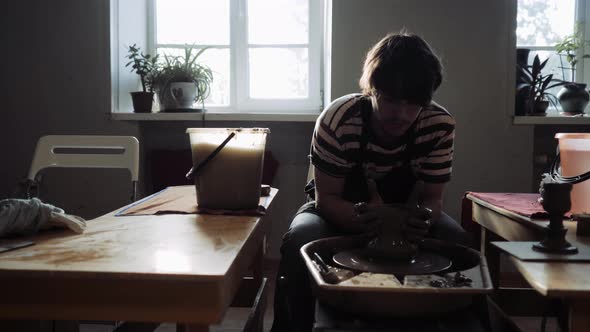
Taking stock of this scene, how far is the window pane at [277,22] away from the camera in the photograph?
9.77 feet

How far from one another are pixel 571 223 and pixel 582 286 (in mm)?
515

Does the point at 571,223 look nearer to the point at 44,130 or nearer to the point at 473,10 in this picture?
the point at 473,10

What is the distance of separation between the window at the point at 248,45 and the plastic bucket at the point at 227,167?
168 cm

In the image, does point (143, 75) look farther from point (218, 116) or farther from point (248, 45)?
point (248, 45)

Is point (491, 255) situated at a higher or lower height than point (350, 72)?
lower

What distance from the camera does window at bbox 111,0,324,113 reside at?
2.98m

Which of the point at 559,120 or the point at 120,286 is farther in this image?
the point at 559,120

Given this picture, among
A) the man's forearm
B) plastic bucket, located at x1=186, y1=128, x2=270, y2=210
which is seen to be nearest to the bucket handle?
plastic bucket, located at x1=186, y1=128, x2=270, y2=210

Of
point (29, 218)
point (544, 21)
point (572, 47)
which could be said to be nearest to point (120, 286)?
point (29, 218)

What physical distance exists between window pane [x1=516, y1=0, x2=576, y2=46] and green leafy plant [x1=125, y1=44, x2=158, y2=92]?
207cm

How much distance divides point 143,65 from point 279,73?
77 cm

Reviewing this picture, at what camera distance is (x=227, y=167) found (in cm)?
133

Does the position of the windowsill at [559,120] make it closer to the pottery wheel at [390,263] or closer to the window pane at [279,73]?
the window pane at [279,73]

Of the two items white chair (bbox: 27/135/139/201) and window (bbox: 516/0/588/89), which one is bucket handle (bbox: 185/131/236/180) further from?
window (bbox: 516/0/588/89)
